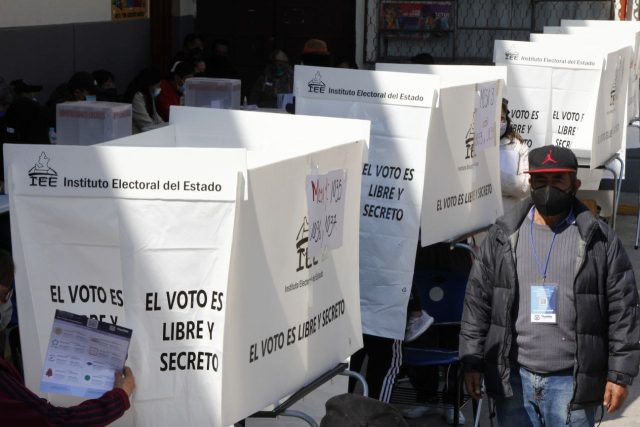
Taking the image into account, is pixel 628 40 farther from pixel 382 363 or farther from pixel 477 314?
pixel 477 314

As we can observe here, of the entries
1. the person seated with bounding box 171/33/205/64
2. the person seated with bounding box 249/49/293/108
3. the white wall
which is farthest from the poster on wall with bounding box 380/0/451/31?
the white wall

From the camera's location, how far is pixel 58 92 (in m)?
11.5

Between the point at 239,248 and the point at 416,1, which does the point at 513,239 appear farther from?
the point at 416,1

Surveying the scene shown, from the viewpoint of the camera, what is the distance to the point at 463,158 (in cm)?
611

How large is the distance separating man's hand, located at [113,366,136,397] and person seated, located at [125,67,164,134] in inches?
319

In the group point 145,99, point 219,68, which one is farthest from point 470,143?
point 219,68

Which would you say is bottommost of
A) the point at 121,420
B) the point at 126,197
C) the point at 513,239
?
the point at 121,420

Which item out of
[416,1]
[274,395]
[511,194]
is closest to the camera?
[274,395]

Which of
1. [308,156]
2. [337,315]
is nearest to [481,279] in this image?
[337,315]

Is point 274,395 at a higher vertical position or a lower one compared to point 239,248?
lower

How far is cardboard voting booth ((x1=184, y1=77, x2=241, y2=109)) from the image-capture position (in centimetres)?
1042

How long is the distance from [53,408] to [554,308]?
7.02 feet

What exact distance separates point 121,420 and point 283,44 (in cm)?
1545

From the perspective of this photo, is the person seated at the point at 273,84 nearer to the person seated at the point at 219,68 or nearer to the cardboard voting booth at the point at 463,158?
the person seated at the point at 219,68
